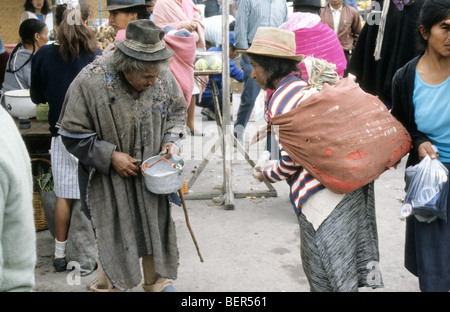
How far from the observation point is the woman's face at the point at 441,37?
8.22 feet

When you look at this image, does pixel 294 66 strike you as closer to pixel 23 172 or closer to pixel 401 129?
pixel 401 129

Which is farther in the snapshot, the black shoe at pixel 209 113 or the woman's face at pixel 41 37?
the black shoe at pixel 209 113

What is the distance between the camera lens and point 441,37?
8.30 ft

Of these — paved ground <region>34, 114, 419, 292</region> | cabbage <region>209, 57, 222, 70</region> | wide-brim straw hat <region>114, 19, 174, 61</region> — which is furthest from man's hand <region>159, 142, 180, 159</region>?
cabbage <region>209, 57, 222, 70</region>

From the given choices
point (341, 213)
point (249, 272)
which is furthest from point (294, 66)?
point (249, 272)

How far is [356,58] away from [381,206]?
1.65 m

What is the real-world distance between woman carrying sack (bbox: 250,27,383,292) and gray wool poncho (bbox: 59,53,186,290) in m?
0.67

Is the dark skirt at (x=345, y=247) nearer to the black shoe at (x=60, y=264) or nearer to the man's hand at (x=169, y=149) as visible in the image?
the man's hand at (x=169, y=149)

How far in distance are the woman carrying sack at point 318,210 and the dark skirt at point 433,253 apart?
0.80 feet

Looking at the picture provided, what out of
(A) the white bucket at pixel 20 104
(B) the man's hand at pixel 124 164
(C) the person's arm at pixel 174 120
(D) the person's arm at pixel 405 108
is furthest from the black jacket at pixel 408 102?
(A) the white bucket at pixel 20 104

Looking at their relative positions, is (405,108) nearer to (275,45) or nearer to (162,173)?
(275,45)

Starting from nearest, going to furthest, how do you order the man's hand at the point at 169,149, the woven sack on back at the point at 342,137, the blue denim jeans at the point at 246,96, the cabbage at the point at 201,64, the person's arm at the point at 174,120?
1. the woven sack on back at the point at 342,137
2. the man's hand at the point at 169,149
3. the person's arm at the point at 174,120
4. the cabbage at the point at 201,64
5. the blue denim jeans at the point at 246,96

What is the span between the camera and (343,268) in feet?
8.78

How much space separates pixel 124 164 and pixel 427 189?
1665 millimetres
